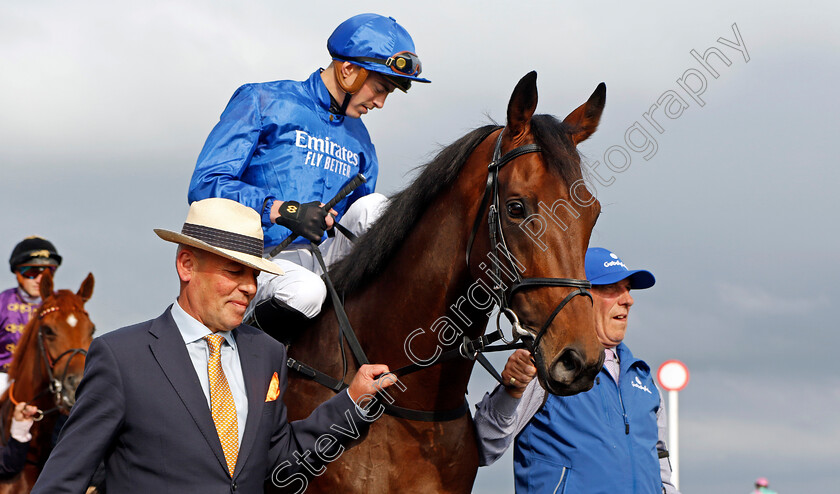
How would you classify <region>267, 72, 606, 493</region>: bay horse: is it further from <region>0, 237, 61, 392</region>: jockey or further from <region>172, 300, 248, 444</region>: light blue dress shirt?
<region>0, 237, 61, 392</region>: jockey

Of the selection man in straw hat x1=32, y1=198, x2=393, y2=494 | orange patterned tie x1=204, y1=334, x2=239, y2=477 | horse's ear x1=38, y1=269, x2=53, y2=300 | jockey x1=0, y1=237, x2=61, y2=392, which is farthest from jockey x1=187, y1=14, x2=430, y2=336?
jockey x1=0, y1=237, x2=61, y2=392

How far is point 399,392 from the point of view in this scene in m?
4.04

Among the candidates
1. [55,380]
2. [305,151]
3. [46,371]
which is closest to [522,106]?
[305,151]

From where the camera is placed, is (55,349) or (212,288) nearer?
(212,288)

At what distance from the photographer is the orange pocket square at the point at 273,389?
3324 mm

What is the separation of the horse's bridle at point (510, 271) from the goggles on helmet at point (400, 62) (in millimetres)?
964

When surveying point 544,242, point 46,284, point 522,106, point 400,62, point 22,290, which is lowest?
point 544,242

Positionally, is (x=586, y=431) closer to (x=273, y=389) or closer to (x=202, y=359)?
(x=273, y=389)

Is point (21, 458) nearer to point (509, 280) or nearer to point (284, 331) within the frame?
point (284, 331)

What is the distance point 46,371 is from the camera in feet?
25.8

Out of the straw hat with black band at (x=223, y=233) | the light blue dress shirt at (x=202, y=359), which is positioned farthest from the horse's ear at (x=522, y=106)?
the light blue dress shirt at (x=202, y=359)

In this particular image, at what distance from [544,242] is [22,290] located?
7.90 m

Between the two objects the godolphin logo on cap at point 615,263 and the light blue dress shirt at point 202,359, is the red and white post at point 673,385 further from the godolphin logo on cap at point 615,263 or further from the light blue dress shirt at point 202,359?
the light blue dress shirt at point 202,359

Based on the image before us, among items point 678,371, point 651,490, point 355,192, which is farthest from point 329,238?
point 678,371
